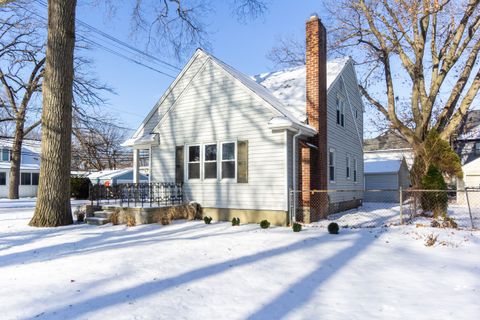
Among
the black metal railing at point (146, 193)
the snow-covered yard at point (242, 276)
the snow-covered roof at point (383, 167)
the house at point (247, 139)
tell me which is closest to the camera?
the snow-covered yard at point (242, 276)

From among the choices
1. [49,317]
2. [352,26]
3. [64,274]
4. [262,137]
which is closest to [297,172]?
[262,137]

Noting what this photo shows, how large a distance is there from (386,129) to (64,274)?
96.3 ft

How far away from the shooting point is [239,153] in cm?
1202

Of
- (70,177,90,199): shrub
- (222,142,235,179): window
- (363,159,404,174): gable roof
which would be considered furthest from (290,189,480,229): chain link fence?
(70,177,90,199): shrub

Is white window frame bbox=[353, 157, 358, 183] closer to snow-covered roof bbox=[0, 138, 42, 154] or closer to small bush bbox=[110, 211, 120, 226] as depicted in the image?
small bush bbox=[110, 211, 120, 226]

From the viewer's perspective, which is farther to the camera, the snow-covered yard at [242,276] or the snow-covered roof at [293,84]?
the snow-covered roof at [293,84]

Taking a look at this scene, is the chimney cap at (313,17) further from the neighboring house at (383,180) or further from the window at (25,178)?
the window at (25,178)

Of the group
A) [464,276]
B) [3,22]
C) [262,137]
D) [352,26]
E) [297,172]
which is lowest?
[464,276]

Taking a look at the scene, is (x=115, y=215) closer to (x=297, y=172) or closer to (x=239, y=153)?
(x=239, y=153)

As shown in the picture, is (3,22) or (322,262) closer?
(322,262)

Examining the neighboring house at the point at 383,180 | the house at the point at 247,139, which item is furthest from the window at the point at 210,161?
the neighboring house at the point at 383,180

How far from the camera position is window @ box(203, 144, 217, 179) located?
12.6 m

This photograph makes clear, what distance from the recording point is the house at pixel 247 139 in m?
11.3

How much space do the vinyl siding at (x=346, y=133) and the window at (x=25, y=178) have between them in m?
30.3
